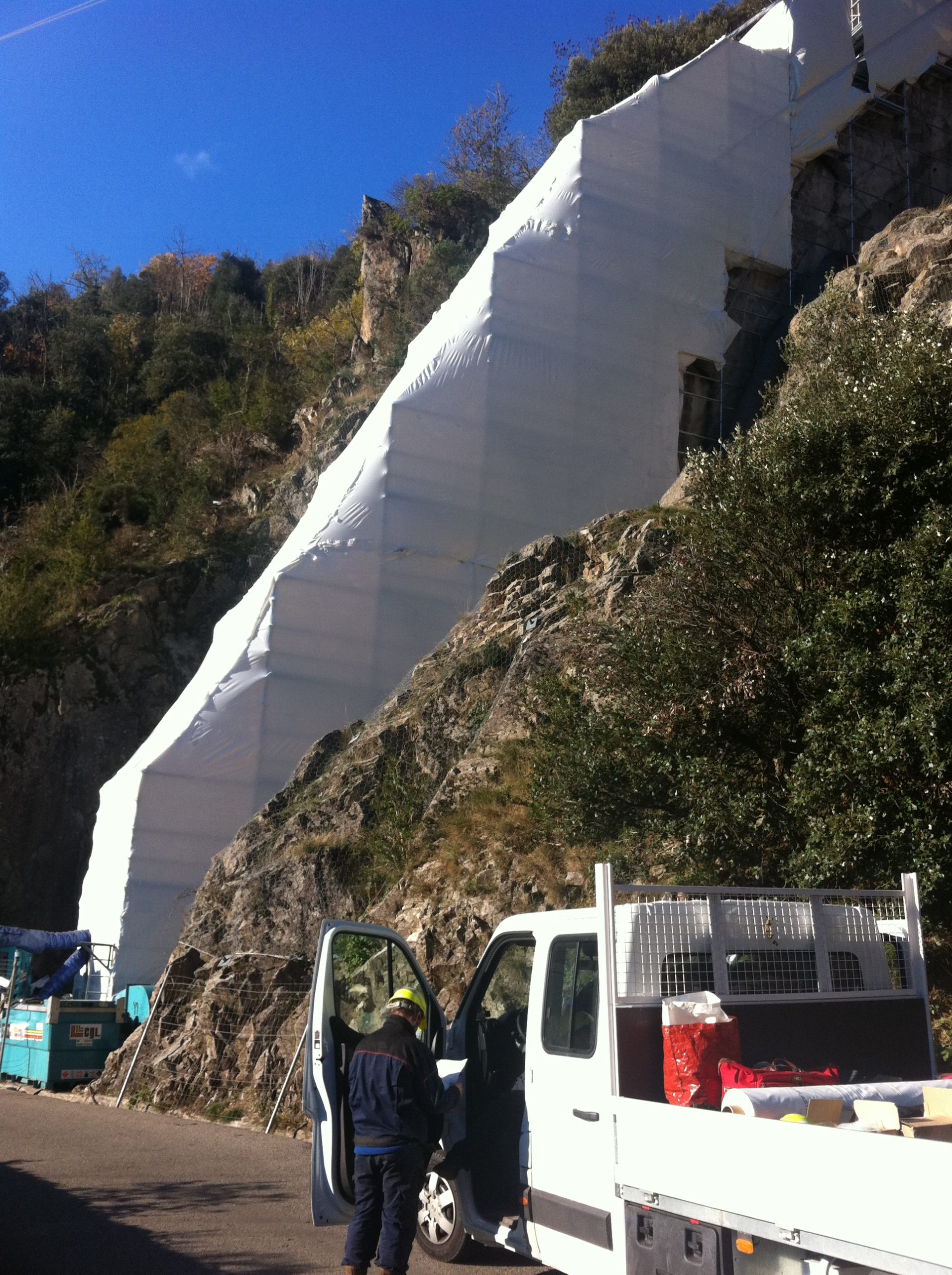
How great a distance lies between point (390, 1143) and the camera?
502cm

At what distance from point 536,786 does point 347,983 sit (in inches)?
105

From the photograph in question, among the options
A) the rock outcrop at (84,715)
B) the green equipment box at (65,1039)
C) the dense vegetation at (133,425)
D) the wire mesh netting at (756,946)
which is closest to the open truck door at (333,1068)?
the wire mesh netting at (756,946)

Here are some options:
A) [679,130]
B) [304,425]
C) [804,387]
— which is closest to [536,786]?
[804,387]

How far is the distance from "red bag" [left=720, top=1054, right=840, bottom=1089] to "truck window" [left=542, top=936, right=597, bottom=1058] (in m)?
0.67

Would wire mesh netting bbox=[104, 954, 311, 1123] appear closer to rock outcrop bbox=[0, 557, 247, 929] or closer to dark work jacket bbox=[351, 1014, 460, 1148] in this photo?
dark work jacket bbox=[351, 1014, 460, 1148]

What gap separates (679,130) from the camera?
24.5 meters

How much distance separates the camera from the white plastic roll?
4.03 m

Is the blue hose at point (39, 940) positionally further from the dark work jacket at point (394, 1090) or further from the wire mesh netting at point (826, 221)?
the wire mesh netting at point (826, 221)

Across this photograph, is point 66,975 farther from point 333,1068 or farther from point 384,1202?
point 384,1202

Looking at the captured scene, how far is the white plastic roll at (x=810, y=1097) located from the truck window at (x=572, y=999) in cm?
81

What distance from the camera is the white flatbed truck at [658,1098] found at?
335 centimetres

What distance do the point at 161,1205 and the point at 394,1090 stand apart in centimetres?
343

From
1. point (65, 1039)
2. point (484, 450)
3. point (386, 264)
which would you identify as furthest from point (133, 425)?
point (65, 1039)

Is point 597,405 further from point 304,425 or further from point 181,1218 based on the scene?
point 181,1218
